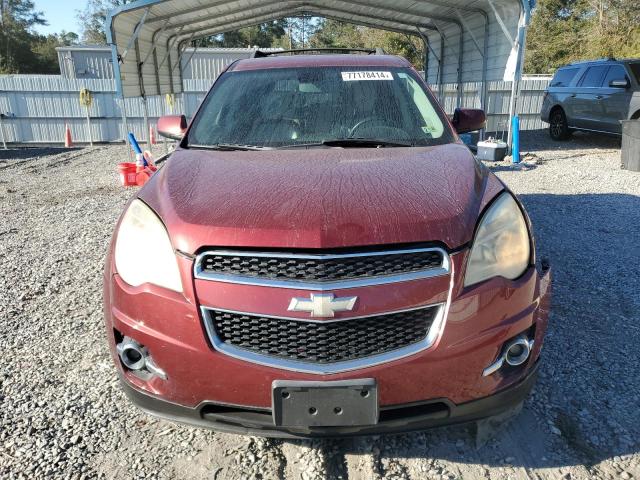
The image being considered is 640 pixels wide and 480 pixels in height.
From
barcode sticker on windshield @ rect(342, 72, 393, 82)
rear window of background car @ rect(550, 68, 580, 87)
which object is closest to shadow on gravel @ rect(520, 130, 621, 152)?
rear window of background car @ rect(550, 68, 580, 87)

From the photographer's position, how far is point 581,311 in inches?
137

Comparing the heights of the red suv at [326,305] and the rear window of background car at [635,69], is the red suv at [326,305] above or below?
below

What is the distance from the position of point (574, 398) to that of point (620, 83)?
1061cm

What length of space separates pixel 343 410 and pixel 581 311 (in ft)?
8.17

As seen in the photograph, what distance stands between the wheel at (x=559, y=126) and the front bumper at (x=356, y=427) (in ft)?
42.5

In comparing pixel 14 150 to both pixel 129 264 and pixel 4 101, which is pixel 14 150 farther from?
pixel 129 264

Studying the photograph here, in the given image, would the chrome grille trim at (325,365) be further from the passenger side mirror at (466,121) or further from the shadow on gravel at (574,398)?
the passenger side mirror at (466,121)

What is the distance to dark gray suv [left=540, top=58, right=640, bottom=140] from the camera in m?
10.7

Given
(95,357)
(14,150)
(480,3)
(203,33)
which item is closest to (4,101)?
(14,150)

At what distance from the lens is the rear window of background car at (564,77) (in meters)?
12.5

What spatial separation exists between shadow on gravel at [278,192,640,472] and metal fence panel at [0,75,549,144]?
47.4ft

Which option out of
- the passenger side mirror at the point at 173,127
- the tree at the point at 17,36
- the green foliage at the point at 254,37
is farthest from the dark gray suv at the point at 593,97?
the tree at the point at 17,36

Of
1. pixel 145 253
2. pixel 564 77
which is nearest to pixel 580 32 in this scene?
pixel 564 77

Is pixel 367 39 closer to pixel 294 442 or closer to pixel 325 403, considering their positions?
pixel 294 442
